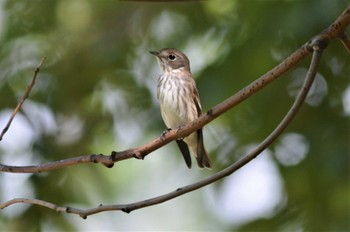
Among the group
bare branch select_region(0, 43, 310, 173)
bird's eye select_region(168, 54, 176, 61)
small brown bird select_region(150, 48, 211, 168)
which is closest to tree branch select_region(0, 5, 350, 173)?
bare branch select_region(0, 43, 310, 173)

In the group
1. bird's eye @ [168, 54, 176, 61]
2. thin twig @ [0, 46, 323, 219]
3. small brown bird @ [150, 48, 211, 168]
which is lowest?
thin twig @ [0, 46, 323, 219]

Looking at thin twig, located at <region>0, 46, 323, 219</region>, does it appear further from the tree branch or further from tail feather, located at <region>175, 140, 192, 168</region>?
tail feather, located at <region>175, 140, 192, 168</region>

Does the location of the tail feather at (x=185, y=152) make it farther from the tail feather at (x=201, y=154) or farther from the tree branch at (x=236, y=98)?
the tree branch at (x=236, y=98)

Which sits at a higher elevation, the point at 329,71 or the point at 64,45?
the point at 64,45

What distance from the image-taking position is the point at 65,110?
691cm

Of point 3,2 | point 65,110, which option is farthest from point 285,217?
point 3,2

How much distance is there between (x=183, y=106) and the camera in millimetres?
5680

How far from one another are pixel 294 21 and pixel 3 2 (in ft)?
8.91

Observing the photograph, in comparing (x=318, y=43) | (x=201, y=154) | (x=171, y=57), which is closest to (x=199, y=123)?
(x=318, y=43)

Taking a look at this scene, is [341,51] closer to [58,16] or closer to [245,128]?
[245,128]

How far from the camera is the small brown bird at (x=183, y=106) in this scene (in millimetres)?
5645

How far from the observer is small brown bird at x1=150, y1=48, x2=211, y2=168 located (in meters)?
5.64

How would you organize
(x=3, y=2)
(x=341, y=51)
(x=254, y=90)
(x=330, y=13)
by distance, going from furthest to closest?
(x=3, y=2) → (x=341, y=51) → (x=330, y=13) → (x=254, y=90)

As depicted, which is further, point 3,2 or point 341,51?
point 3,2
